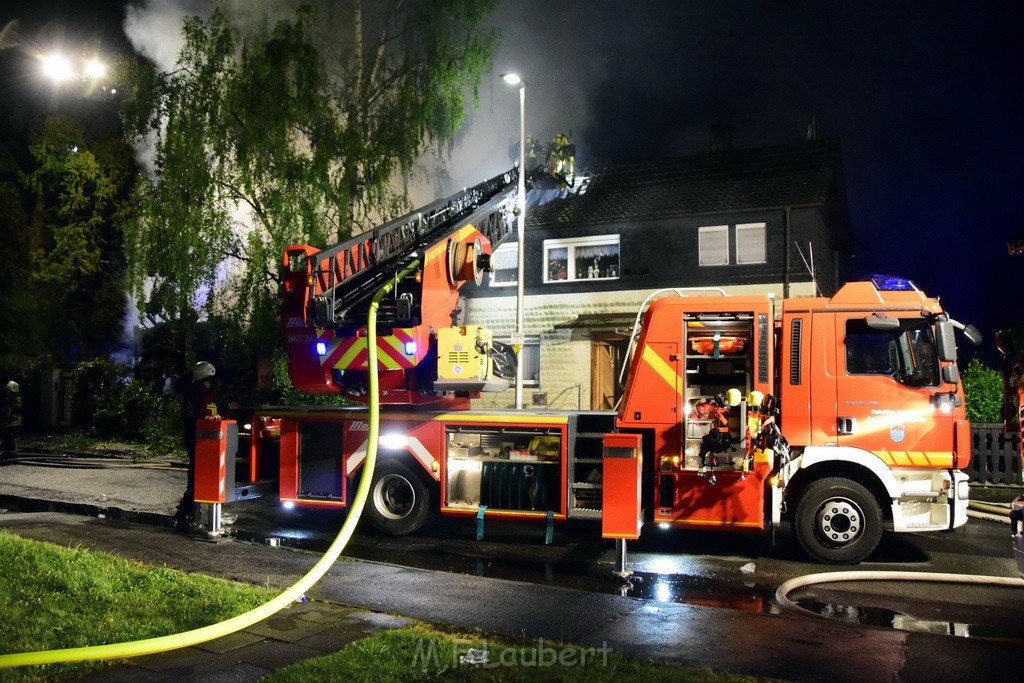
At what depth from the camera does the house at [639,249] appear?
71.7ft

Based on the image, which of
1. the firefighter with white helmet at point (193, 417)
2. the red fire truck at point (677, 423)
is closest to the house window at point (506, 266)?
the red fire truck at point (677, 423)

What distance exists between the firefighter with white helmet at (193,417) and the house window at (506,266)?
15.1 m

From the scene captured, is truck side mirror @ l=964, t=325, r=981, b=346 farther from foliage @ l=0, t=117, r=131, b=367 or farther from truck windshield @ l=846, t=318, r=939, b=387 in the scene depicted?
foliage @ l=0, t=117, r=131, b=367

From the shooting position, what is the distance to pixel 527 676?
14.6 feet

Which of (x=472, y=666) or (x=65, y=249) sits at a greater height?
(x=65, y=249)

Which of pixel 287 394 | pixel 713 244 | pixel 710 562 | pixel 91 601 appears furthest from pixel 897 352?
pixel 713 244

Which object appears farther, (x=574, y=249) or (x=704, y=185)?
(x=574, y=249)

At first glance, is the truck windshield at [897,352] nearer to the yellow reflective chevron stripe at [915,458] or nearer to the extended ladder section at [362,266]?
the yellow reflective chevron stripe at [915,458]

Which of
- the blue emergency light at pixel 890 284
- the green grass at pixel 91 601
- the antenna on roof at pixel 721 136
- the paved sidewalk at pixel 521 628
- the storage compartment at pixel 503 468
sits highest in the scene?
the antenna on roof at pixel 721 136

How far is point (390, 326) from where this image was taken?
367 inches

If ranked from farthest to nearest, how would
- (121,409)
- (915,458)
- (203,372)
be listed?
(121,409), (203,372), (915,458)

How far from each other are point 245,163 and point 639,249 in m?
11.0

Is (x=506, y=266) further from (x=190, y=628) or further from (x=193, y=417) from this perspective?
(x=190, y=628)

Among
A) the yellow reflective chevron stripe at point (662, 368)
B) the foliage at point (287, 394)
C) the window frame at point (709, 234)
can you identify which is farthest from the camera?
the window frame at point (709, 234)
